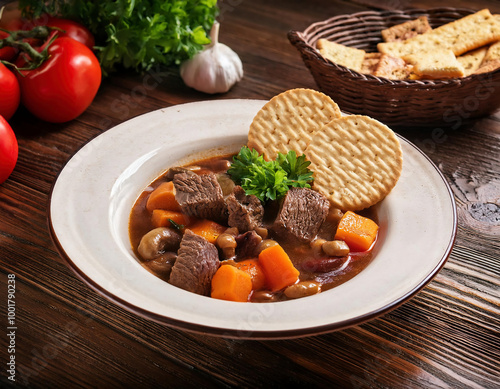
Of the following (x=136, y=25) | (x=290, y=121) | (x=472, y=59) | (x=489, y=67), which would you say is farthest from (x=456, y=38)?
(x=136, y=25)

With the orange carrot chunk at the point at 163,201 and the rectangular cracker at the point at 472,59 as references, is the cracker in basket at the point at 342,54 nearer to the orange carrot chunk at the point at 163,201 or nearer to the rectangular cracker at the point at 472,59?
the rectangular cracker at the point at 472,59

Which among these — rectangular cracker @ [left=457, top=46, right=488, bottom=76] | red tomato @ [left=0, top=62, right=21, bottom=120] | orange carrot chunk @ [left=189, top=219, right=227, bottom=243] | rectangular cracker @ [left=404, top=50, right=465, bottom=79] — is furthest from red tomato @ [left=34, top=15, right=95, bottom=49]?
rectangular cracker @ [left=457, top=46, right=488, bottom=76]

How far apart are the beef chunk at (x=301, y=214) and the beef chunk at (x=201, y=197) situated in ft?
1.07

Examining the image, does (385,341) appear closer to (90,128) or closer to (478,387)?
(478,387)

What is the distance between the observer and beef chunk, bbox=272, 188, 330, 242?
2729 millimetres

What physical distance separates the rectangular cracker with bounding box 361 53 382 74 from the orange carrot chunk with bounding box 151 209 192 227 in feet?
6.40

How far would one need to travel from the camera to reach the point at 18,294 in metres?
2.56

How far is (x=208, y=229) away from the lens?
2795 mm

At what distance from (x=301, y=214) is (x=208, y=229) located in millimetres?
491

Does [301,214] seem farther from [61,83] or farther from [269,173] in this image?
[61,83]

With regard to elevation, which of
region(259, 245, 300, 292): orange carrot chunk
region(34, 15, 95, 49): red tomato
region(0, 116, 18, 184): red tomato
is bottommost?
region(0, 116, 18, 184): red tomato

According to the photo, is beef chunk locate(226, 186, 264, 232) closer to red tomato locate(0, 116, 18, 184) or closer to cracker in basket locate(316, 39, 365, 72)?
red tomato locate(0, 116, 18, 184)

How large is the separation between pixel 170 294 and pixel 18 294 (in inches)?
35.3

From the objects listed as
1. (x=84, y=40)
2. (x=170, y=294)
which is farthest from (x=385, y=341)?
(x=84, y=40)
